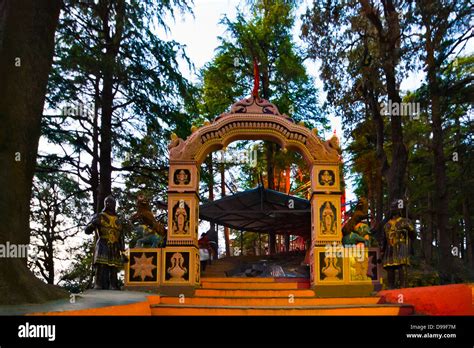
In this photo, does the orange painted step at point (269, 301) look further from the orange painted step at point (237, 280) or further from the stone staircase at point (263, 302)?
the orange painted step at point (237, 280)

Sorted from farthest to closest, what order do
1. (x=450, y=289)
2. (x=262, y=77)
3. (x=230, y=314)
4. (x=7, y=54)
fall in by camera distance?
(x=262, y=77), (x=230, y=314), (x=450, y=289), (x=7, y=54)

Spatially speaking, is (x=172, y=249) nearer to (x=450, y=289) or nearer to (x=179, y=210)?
(x=179, y=210)

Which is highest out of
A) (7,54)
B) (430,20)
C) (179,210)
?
(430,20)

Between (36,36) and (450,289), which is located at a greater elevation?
(36,36)

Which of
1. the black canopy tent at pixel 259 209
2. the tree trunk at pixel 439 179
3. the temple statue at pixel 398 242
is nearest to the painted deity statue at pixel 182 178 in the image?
the black canopy tent at pixel 259 209

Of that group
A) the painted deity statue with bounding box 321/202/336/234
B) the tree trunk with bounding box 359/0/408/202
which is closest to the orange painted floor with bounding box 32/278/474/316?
the painted deity statue with bounding box 321/202/336/234

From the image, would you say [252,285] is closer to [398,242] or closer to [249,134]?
[398,242]

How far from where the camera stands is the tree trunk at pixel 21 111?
6.25m

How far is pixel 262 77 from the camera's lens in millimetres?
24969

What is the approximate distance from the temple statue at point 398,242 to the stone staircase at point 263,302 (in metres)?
1.32

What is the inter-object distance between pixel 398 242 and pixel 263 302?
3340 mm

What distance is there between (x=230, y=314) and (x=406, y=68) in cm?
1015
